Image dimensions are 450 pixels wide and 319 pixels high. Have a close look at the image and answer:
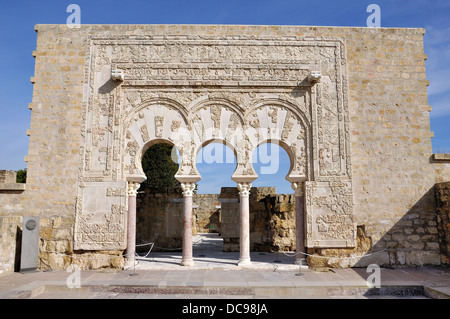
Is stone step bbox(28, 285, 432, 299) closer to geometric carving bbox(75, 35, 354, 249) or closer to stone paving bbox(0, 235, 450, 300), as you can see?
stone paving bbox(0, 235, 450, 300)

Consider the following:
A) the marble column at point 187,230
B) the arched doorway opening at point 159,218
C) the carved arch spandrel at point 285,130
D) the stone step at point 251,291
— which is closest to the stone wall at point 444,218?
the stone step at point 251,291

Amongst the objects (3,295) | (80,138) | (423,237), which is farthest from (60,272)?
(423,237)

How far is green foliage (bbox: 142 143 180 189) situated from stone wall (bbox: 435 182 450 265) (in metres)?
17.6

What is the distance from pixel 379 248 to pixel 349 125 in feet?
10.5

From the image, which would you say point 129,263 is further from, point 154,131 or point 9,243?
point 154,131

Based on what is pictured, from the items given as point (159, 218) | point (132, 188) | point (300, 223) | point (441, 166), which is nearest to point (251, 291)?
point (300, 223)

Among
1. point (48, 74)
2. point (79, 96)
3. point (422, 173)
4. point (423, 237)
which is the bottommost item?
point (423, 237)

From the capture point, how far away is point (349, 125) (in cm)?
939

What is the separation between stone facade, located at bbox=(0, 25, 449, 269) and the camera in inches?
354

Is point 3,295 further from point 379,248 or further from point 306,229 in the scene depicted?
point 379,248

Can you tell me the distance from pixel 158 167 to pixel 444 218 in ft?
59.5

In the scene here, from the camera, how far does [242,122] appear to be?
30.8 feet

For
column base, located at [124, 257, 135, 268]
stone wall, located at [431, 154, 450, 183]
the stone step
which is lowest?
the stone step

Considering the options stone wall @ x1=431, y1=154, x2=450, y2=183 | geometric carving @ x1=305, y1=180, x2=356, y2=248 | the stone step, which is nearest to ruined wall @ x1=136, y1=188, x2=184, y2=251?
geometric carving @ x1=305, y1=180, x2=356, y2=248
